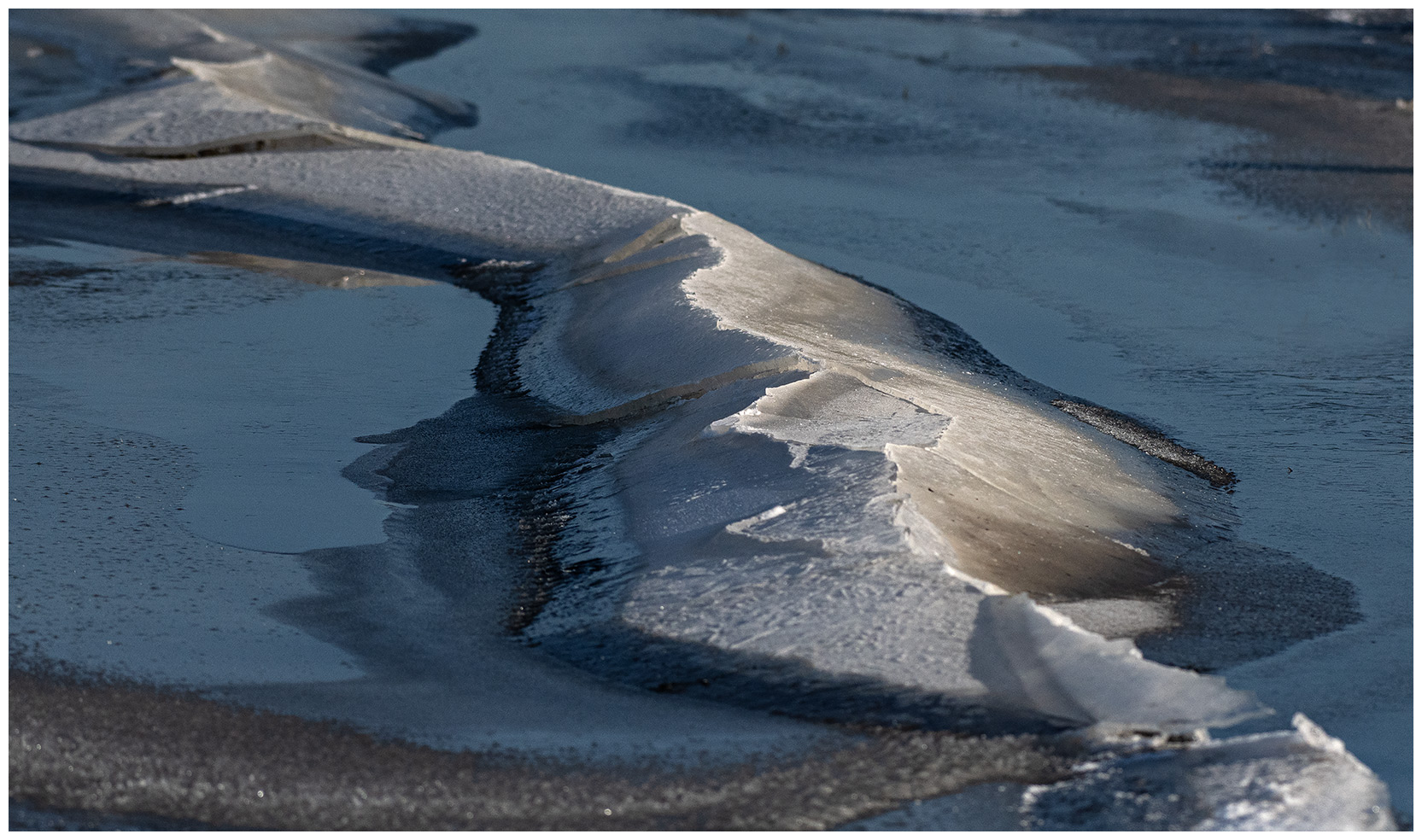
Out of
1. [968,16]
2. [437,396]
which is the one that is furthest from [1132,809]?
[968,16]

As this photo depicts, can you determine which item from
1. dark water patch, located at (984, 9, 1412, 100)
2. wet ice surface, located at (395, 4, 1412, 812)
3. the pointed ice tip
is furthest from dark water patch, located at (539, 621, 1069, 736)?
dark water patch, located at (984, 9, 1412, 100)

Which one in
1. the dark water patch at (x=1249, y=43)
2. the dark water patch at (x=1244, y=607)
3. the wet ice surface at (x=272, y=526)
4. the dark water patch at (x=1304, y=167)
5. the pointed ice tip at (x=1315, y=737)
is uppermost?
the dark water patch at (x=1249, y=43)

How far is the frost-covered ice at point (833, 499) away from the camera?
337cm

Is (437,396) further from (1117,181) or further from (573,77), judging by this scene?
(573,77)

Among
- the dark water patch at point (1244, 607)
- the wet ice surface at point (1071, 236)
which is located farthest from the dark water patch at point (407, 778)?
the wet ice surface at point (1071, 236)

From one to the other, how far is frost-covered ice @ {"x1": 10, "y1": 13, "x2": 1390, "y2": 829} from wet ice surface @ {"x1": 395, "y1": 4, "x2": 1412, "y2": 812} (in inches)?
15.0

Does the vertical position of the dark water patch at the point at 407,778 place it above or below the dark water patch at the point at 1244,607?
below

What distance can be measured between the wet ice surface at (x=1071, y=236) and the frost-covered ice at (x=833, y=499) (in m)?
0.38

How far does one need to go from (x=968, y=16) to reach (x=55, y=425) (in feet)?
46.7

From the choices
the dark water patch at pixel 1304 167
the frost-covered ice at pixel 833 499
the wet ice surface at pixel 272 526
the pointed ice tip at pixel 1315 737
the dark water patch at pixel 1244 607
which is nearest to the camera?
the pointed ice tip at pixel 1315 737

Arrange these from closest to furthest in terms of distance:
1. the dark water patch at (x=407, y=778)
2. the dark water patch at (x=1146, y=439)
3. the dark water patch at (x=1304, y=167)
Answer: the dark water patch at (x=407, y=778), the dark water patch at (x=1146, y=439), the dark water patch at (x=1304, y=167)

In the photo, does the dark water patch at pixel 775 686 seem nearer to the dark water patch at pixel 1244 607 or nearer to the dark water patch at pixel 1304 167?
the dark water patch at pixel 1244 607

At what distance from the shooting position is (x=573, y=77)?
42.6 ft

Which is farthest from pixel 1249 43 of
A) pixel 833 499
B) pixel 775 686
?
pixel 775 686
